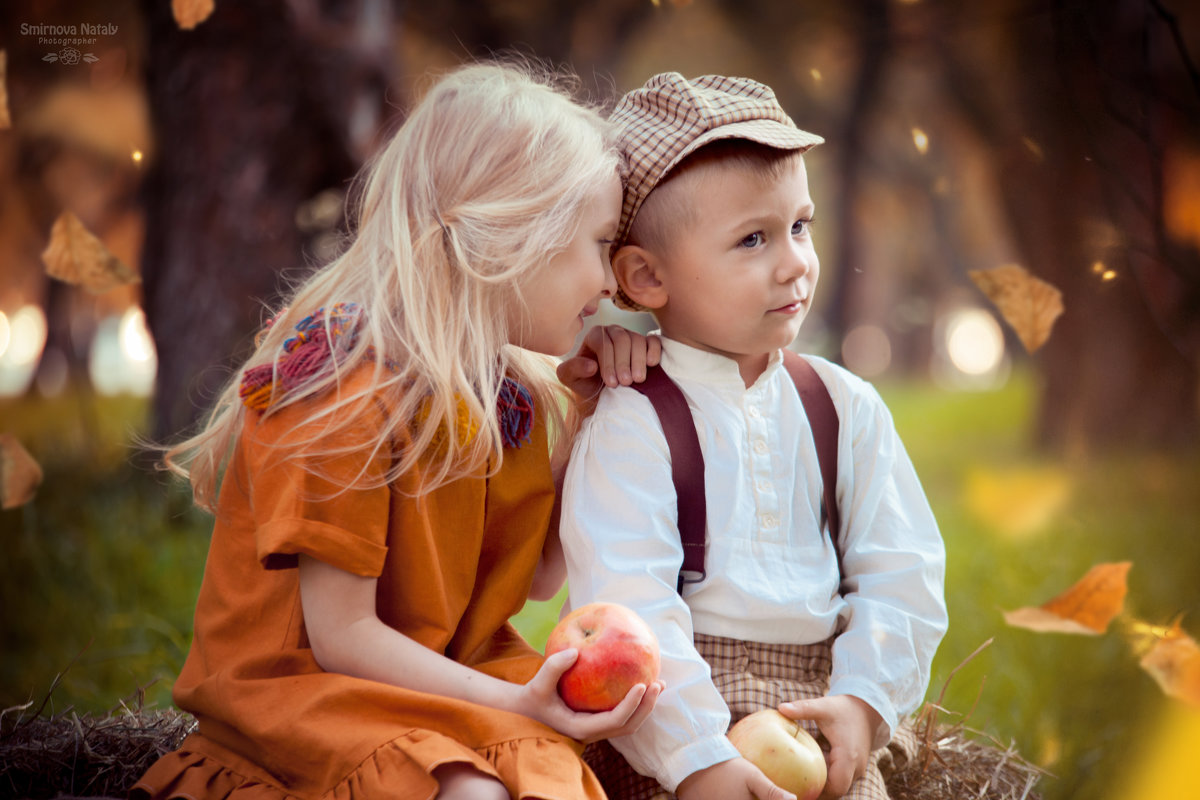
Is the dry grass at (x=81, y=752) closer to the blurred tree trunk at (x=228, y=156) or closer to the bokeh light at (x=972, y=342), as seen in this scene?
the blurred tree trunk at (x=228, y=156)

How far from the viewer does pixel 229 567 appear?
5.92ft

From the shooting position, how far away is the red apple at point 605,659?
5.11 feet

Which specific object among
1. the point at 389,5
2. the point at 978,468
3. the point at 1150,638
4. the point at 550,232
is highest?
the point at 389,5

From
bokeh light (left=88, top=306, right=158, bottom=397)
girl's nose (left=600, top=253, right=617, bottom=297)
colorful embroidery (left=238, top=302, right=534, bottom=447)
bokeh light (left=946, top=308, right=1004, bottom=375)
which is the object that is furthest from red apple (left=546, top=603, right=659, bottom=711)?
bokeh light (left=946, top=308, right=1004, bottom=375)

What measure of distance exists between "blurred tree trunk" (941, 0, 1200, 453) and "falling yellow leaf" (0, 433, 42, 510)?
13.4 feet

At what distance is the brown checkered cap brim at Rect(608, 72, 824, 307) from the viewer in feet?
6.06

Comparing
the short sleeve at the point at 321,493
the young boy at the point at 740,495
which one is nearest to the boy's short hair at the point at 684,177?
the young boy at the point at 740,495

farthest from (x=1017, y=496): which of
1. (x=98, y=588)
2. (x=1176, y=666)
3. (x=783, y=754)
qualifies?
(x=98, y=588)

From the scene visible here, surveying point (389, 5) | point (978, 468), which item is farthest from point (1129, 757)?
point (389, 5)

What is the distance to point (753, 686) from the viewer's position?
1.83 metres

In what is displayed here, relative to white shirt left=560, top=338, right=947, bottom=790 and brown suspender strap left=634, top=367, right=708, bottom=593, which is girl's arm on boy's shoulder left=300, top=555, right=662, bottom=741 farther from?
brown suspender strap left=634, top=367, right=708, bottom=593

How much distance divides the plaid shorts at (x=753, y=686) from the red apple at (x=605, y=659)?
0.91 ft

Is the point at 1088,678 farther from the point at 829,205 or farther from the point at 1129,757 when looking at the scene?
the point at 829,205

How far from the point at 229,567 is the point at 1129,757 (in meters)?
2.37
